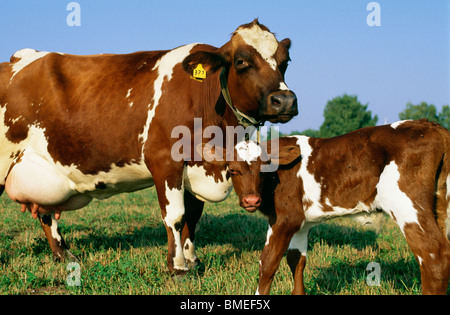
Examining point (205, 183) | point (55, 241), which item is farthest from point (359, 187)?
point (55, 241)

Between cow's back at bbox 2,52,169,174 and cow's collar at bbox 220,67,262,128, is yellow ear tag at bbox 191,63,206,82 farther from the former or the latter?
cow's back at bbox 2,52,169,174

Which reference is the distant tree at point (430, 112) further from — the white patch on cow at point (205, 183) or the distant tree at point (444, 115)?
the white patch on cow at point (205, 183)

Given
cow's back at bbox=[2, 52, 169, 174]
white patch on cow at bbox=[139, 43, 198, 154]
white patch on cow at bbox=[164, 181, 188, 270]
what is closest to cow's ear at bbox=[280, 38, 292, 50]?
white patch on cow at bbox=[139, 43, 198, 154]

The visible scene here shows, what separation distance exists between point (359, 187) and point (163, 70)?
2.79 m

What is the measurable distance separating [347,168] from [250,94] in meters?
1.32

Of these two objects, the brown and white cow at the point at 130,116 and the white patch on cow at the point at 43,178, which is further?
the white patch on cow at the point at 43,178

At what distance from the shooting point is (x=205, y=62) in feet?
16.4

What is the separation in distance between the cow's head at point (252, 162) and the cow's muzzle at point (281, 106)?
28cm

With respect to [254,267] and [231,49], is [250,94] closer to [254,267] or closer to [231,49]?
[231,49]

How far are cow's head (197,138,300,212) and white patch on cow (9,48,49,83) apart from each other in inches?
140

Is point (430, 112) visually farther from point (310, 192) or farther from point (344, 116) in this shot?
point (310, 192)

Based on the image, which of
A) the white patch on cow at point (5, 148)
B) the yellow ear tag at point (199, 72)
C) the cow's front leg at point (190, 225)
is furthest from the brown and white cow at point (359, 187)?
the white patch on cow at point (5, 148)

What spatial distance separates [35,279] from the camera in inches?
195

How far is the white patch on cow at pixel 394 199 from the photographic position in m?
3.63
